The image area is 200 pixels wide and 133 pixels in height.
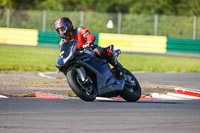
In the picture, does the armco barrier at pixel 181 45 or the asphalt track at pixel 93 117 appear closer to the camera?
the asphalt track at pixel 93 117

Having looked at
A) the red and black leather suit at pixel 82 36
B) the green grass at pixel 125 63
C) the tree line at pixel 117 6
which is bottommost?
the green grass at pixel 125 63

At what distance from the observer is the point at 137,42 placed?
28812 millimetres

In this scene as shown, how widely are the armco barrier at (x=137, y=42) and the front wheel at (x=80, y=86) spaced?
20.8 meters

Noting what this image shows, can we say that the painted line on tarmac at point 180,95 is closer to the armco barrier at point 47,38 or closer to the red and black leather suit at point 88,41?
the red and black leather suit at point 88,41

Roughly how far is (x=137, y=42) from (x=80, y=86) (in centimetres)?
2143

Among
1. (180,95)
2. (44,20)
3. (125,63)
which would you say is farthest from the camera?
(44,20)

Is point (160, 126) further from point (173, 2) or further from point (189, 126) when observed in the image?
point (173, 2)

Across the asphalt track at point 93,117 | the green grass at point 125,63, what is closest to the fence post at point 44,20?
the green grass at point 125,63

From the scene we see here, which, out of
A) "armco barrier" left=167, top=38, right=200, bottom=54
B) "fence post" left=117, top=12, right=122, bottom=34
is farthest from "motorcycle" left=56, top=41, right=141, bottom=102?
"fence post" left=117, top=12, right=122, bottom=34

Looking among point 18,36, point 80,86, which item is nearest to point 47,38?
point 18,36

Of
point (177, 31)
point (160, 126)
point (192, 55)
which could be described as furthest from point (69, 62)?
point (177, 31)

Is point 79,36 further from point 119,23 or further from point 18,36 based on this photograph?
point 119,23

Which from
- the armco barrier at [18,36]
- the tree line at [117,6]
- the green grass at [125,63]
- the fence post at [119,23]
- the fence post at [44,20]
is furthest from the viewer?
the tree line at [117,6]

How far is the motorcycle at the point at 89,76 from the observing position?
24.9 feet
